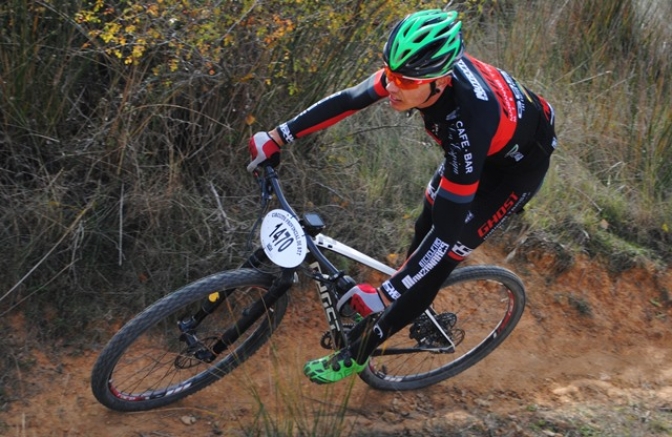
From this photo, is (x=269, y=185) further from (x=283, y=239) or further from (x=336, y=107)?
(x=336, y=107)

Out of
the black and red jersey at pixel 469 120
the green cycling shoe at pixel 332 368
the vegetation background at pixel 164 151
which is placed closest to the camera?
the black and red jersey at pixel 469 120

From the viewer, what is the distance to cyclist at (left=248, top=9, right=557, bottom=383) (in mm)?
3363

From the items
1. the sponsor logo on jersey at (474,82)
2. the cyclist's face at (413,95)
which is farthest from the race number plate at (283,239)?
the sponsor logo on jersey at (474,82)

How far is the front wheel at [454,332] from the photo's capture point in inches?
174

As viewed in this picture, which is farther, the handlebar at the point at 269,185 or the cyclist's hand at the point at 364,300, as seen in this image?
the handlebar at the point at 269,185

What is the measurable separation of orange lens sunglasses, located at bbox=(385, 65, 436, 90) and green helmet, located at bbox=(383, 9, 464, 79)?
2 centimetres

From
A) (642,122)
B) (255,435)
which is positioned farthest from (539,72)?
(255,435)

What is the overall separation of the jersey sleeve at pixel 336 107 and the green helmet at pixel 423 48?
1.33ft

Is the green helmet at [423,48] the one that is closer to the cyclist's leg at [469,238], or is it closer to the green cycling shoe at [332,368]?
the cyclist's leg at [469,238]

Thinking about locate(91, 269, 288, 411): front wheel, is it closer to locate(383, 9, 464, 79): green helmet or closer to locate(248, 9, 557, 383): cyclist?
locate(248, 9, 557, 383): cyclist

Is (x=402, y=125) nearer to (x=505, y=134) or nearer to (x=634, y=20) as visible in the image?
(x=505, y=134)

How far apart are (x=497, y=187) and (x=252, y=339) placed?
4.85 feet

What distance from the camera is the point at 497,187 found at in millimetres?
4020

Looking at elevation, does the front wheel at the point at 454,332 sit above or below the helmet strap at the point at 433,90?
below
